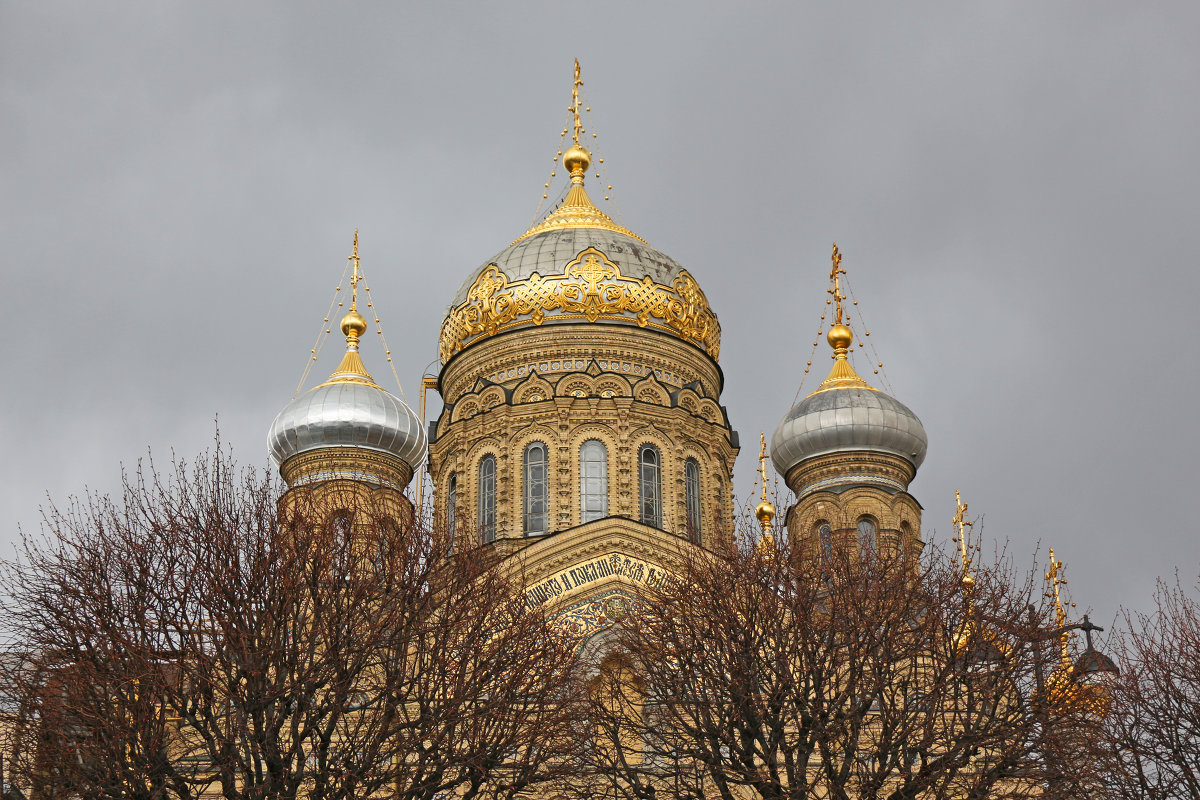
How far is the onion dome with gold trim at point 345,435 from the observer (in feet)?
105

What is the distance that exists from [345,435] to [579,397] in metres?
4.67

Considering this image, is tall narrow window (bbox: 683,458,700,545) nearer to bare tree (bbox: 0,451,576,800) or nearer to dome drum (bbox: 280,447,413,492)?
dome drum (bbox: 280,447,413,492)

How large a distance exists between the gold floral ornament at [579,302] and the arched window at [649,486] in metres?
2.49

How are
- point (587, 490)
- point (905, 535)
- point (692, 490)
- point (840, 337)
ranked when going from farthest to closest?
point (840, 337), point (905, 535), point (692, 490), point (587, 490)

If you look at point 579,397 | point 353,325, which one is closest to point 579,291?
point 579,397

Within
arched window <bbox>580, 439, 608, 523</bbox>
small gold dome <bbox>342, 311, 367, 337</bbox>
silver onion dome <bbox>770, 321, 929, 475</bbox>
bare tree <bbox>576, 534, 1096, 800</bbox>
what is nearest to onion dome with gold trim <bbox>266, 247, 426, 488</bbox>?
→ small gold dome <bbox>342, 311, 367, 337</bbox>

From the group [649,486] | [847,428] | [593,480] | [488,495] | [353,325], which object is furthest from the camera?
[353,325]

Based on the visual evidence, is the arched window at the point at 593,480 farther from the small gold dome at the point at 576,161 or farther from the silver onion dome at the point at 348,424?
the small gold dome at the point at 576,161

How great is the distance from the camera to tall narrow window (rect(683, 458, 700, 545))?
30.3 metres

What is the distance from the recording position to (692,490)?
101ft

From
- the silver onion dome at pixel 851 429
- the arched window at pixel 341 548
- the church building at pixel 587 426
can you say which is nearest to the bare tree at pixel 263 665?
the arched window at pixel 341 548

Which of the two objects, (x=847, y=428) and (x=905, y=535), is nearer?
(x=905, y=535)

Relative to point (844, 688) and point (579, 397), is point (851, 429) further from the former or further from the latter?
point (844, 688)

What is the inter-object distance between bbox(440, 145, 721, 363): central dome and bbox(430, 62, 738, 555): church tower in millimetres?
25
